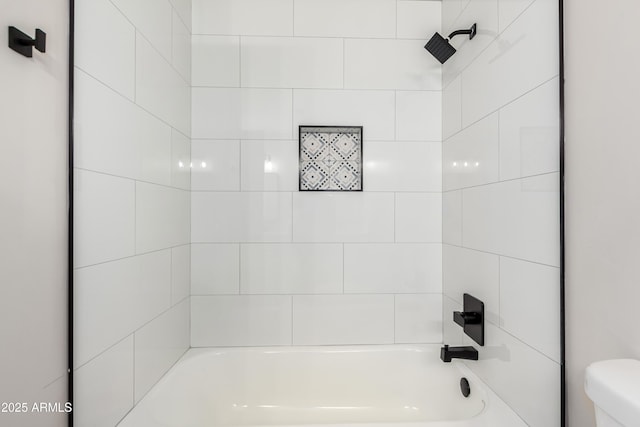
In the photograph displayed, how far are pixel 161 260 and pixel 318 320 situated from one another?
815mm

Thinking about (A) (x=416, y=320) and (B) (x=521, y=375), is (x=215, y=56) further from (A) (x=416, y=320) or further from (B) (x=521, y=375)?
(B) (x=521, y=375)

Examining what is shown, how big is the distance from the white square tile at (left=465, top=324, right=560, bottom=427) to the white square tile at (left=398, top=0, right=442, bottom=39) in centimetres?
145

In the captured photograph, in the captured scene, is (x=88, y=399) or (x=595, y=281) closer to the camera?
(x=595, y=281)

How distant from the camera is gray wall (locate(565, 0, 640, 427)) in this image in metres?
0.73

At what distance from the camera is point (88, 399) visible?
0.94m

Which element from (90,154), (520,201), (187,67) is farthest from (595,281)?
(187,67)

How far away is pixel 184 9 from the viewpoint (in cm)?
161

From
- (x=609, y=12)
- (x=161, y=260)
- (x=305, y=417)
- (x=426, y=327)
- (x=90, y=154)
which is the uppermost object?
(x=609, y=12)

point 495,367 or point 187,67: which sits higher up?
point 187,67

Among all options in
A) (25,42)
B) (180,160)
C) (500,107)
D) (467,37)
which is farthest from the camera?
(180,160)

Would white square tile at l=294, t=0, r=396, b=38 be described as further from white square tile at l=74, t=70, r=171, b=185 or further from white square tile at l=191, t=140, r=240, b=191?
white square tile at l=74, t=70, r=171, b=185

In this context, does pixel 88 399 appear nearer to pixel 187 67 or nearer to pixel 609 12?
pixel 187 67

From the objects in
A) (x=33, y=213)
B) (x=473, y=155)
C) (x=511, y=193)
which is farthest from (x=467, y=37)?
(x=33, y=213)

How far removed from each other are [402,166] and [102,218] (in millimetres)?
1336
